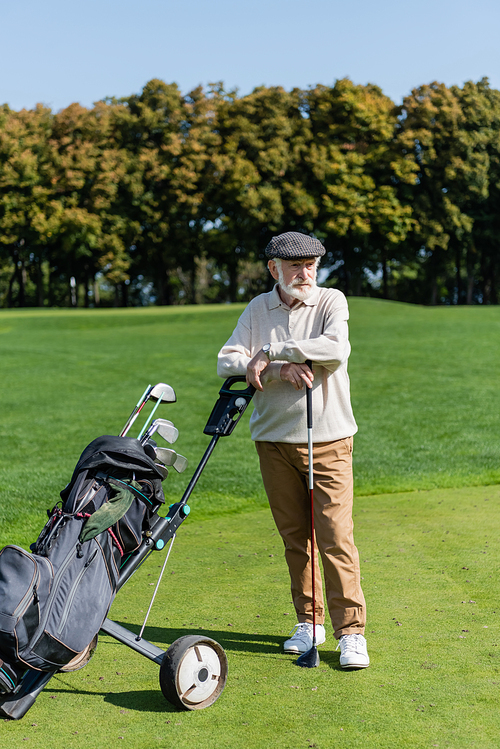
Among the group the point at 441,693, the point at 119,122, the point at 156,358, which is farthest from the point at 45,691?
the point at 119,122

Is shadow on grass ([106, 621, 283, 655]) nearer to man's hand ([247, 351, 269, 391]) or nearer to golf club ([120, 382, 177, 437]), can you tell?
golf club ([120, 382, 177, 437])

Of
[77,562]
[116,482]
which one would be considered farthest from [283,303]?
[77,562]

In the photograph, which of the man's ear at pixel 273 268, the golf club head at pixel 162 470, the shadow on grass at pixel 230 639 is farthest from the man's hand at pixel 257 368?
the shadow on grass at pixel 230 639

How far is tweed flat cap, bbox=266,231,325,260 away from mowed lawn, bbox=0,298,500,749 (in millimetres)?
1836

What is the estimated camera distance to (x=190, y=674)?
9.78 feet

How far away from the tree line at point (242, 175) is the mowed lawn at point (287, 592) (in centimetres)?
3036

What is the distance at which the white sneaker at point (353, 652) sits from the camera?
3275mm

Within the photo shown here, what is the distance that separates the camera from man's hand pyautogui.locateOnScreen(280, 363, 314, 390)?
3.29 meters

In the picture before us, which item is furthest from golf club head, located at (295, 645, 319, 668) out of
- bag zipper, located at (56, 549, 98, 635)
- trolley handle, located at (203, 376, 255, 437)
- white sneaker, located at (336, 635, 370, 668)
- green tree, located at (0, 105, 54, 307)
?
green tree, located at (0, 105, 54, 307)

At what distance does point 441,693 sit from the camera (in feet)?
9.84

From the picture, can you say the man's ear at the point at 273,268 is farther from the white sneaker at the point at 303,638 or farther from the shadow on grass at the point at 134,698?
the shadow on grass at the point at 134,698

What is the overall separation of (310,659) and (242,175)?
3965 centimetres

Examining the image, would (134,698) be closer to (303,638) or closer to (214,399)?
(303,638)

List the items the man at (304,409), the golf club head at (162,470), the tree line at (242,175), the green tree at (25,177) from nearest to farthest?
the golf club head at (162,470), the man at (304,409), the green tree at (25,177), the tree line at (242,175)
